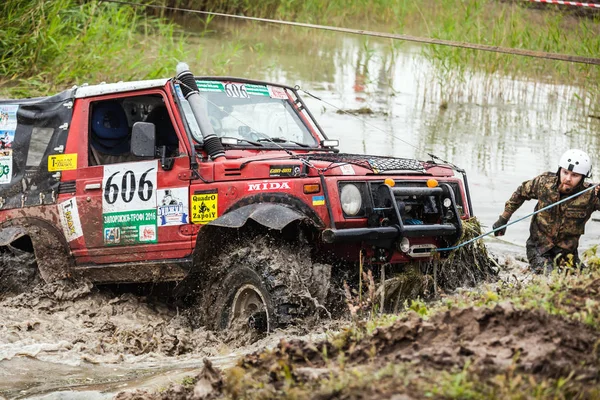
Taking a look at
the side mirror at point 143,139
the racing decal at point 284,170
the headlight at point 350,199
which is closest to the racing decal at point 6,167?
→ the side mirror at point 143,139

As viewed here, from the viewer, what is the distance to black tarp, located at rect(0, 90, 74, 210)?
302 inches

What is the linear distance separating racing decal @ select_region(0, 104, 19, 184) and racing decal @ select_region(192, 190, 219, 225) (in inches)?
82.9

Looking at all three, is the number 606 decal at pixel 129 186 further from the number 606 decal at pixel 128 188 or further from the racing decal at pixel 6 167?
the racing decal at pixel 6 167

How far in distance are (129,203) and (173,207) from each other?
47cm

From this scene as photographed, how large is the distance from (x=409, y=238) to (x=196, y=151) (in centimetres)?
170

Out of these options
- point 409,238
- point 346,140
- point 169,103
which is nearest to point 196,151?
point 169,103

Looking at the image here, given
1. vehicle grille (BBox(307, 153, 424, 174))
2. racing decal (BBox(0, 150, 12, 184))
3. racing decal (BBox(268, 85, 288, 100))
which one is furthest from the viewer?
racing decal (BBox(0, 150, 12, 184))

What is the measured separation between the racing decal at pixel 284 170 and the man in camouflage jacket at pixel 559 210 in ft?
7.32

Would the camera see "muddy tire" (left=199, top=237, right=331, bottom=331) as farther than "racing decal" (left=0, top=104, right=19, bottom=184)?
No

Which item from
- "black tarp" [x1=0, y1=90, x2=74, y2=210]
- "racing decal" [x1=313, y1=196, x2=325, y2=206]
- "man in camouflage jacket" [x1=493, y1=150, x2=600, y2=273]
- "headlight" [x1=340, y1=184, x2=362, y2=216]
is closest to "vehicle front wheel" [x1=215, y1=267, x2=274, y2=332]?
"racing decal" [x1=313, y1=196, x2=325, y2=206]

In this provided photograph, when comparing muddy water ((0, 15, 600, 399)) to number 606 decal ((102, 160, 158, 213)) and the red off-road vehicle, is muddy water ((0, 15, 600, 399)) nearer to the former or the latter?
the red off-road vehicle

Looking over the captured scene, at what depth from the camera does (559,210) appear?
26.3 ft

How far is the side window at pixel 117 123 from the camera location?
7453 millimetres

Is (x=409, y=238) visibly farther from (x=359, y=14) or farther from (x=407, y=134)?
(x=359, y=14)
